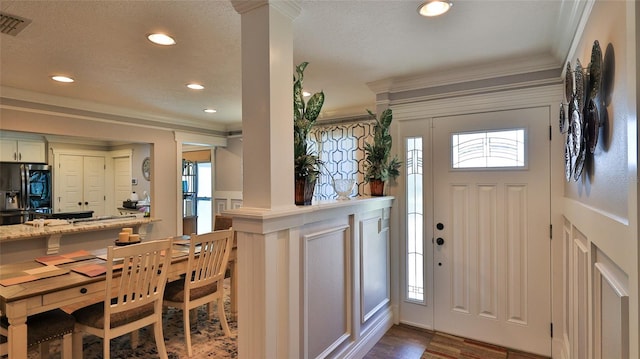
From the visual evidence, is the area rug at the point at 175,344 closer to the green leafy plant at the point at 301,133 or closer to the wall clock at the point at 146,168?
the green leafy plant at the point at 301,133

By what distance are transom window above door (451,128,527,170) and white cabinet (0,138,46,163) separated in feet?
22.3

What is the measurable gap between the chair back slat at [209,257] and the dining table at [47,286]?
16cm

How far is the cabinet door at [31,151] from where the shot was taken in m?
5.55

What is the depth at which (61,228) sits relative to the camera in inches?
143

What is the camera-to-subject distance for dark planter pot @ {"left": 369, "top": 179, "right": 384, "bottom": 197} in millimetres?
3010

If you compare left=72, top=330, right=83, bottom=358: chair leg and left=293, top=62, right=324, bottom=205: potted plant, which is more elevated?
left=293, top=62, right=324, bottom=205: potted plant

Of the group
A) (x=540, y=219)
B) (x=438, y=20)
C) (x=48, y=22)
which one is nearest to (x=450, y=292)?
(x=540, y=219)

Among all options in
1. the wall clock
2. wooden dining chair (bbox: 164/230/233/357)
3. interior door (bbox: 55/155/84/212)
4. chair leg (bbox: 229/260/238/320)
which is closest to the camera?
wooden dining chair (bbox: 164/230/233/357)

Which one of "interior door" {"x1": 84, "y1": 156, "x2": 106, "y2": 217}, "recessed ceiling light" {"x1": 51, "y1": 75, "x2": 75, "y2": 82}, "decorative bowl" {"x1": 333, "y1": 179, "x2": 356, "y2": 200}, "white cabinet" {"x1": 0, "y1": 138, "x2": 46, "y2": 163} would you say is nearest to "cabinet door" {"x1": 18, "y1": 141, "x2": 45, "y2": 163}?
"white cabinet" {"x1": 0, "y1": 138, "x2": 46, "y2": 163}

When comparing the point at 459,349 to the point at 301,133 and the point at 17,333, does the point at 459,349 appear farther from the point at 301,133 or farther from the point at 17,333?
the point at 17,333

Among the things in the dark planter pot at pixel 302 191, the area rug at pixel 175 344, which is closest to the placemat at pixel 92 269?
the area rug at pixel 175 344

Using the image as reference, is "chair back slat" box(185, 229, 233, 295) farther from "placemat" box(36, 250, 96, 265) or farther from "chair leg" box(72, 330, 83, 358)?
"placemat" box(36, 250, 96, 265)

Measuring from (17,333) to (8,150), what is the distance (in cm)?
502

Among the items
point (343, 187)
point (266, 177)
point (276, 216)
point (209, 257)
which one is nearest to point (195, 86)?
point (209, 257)
